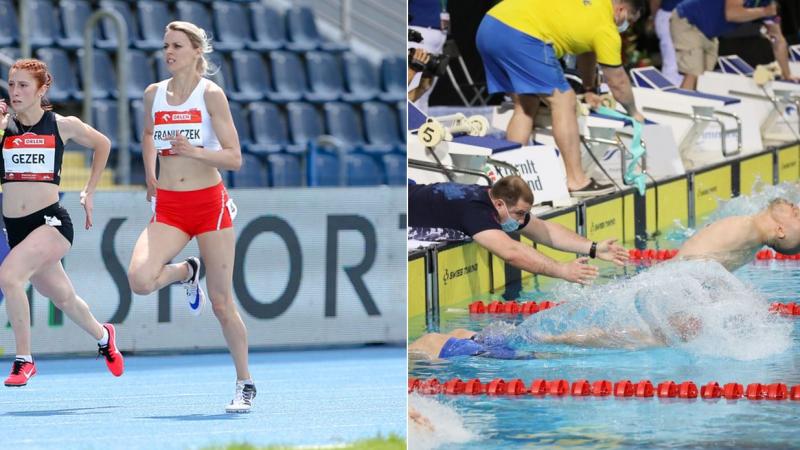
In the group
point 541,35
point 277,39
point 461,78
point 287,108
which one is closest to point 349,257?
point 541,35

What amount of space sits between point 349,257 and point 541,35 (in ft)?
5.46

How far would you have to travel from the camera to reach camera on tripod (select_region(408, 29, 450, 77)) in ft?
28.1

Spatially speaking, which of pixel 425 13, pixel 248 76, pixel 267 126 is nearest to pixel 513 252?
pixel 425 13

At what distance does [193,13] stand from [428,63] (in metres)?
4.04

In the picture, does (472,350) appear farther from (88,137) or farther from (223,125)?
(88,137)

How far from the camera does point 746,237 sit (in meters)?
6.70

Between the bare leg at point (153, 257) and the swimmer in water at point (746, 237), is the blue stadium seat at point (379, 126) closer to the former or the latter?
the swimmer in water at point (746, 237)

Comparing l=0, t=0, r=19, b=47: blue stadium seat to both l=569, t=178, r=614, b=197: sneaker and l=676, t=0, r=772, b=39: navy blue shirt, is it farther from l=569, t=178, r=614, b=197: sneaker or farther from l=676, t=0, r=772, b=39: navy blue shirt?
l=676, t=0, r=772, b=39: navy blue shirt

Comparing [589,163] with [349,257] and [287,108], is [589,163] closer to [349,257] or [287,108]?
[349,257]

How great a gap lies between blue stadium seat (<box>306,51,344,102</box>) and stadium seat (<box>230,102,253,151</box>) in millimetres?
940

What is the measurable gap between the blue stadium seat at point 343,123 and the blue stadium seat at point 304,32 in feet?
2.37

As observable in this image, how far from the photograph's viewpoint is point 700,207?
31.9 ft

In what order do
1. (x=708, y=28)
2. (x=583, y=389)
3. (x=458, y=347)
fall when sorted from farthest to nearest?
(x=708, y=28)
(x=458, y=347)
(x=583, y=389)

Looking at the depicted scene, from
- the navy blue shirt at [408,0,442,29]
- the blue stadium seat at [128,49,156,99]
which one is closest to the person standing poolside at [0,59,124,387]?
the navy blue shirt at [408,0,442,29]
